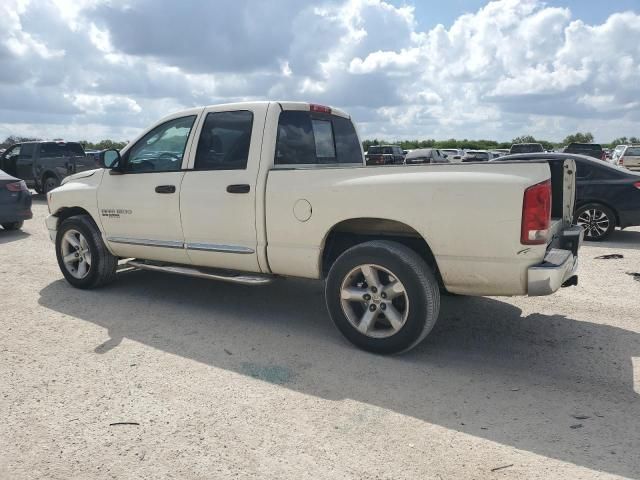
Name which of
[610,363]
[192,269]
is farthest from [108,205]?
[610,363]

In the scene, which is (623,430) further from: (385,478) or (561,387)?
(385,478)

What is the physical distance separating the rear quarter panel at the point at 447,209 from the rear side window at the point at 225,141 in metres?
0.65

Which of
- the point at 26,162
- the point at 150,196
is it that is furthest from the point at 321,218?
the point at 26,162

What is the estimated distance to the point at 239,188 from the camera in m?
4.64

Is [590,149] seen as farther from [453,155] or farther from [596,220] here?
[596,220]

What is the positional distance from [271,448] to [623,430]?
2015mm

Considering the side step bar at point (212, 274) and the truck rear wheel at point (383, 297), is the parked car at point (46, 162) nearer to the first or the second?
the side step bar at point (212, 274)

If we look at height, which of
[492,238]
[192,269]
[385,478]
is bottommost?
[385,478]

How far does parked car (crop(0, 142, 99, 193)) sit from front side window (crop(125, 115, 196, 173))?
12.6 metres

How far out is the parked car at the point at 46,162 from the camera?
16.7 m

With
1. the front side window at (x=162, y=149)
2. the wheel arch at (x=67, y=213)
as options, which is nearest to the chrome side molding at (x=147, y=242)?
the wheel arch at (x=67, y=213)

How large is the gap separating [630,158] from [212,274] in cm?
2912

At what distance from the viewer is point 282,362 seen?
406cm

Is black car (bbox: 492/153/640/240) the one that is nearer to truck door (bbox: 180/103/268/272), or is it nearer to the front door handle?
truck door (bbox: 180/103/268/272)
